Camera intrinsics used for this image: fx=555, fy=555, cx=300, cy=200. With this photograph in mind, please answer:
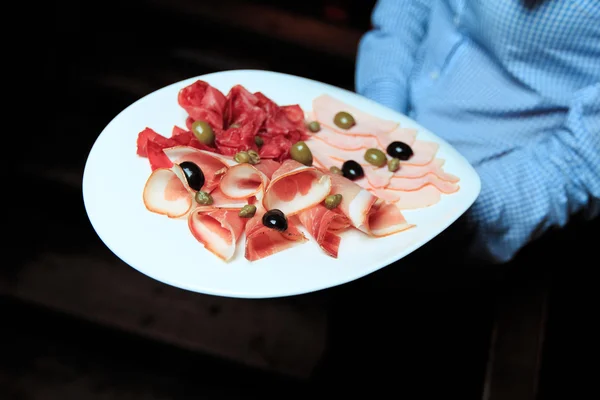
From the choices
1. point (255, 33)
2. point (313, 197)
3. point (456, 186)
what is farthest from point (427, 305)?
point (255, 33)

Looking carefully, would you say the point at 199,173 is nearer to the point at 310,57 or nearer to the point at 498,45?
the point at 498,45

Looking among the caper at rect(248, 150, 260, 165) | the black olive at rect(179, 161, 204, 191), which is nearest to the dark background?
the caper at rect(248, 150, 260, 165)

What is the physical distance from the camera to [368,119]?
1.27 metres

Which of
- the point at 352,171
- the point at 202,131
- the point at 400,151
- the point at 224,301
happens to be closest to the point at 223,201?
the point at 202,131

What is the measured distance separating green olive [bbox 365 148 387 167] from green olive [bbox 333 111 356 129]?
0.28 ft

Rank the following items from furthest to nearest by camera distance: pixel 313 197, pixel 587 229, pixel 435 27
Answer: pixel 587 229 → pixel 435 27 → pixel 313 197

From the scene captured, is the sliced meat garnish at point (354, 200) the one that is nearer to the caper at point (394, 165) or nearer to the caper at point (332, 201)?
the caper at point (332, 201)

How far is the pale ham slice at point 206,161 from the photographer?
1.08 m

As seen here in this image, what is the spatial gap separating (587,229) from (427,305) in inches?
23.7

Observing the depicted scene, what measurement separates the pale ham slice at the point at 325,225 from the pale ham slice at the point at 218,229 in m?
0.12

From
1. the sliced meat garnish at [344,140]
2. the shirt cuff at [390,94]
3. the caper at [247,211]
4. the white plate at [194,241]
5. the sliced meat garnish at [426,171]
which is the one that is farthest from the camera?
the shirt cuff at [390,94]

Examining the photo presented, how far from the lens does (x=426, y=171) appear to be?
1151 mm

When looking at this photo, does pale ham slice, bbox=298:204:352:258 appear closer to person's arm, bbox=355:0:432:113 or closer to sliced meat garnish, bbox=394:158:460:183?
sliced meat garnish, bbox=394:158:460:183

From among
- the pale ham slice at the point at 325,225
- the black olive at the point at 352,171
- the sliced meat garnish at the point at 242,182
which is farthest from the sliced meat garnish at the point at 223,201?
the black olive at the point at 352,171
